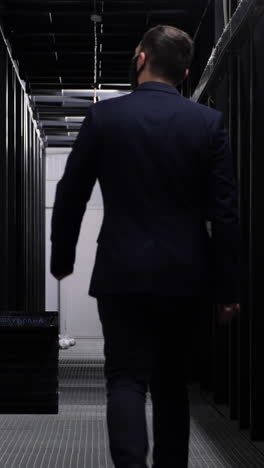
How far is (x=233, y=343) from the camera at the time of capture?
14.8ft

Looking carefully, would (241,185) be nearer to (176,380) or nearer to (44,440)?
(44,440)

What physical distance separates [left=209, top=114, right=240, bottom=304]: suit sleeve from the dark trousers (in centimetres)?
8

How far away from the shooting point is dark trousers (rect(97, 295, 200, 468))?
1.89 meters

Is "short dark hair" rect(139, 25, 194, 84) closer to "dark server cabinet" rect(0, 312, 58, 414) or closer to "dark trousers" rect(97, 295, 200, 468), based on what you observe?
"dark trousers" rect(97, 295, 200, 468)

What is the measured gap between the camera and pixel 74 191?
2.01m

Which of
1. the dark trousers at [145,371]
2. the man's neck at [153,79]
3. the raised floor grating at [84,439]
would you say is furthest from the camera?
the raised floor grating at [84,439]

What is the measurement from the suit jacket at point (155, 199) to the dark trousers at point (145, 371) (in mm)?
50

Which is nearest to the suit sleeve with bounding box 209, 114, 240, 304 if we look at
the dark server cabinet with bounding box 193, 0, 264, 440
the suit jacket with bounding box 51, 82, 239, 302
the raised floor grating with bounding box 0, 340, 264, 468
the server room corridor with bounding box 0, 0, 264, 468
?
the suit jacket with bounding box 51, 82, 239, 302

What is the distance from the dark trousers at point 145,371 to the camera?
1.89 meters

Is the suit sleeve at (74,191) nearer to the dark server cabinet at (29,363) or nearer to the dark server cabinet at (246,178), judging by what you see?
the dark server cabinet at (246,178)

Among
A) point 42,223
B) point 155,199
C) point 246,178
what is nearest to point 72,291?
point 42,223

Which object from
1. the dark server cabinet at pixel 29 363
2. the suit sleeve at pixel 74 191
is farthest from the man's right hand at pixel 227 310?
the dark server cabinet at pixel 29 363

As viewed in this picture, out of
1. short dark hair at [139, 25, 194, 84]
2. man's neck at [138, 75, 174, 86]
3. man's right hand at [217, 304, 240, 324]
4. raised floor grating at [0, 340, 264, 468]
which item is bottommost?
raised floor grating at [0, 340, 264, 468]

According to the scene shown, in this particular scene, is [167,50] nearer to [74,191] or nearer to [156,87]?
[156,87]
